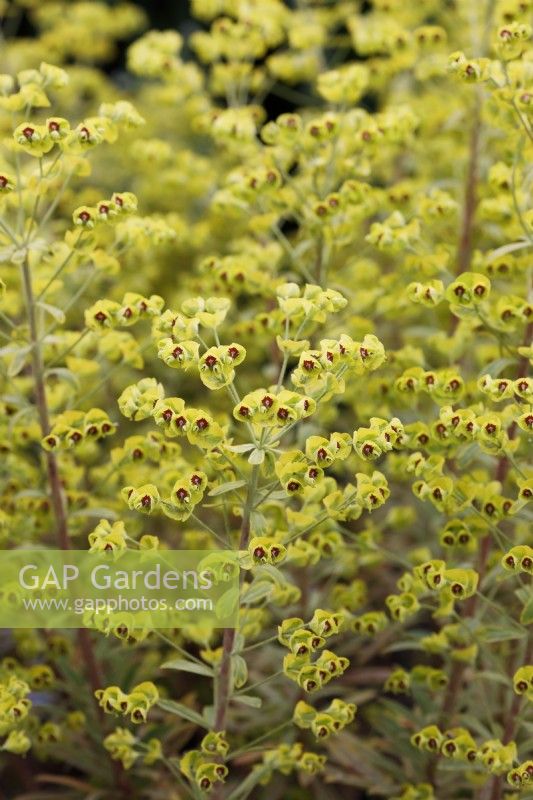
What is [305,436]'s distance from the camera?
2490 millimetres

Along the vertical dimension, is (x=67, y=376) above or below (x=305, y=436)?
above

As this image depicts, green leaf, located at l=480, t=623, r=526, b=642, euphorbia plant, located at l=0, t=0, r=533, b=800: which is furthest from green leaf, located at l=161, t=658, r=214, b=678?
green leaf, located at l=480, t=623, r=526, b=642

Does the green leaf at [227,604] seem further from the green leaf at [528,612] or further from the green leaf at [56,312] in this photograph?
the green leaf at [56,312]

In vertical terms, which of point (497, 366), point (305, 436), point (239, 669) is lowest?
point (239, 669)

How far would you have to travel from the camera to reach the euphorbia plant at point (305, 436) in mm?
1894

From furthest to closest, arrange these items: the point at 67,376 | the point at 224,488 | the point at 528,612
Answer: the point at 67,376
the point at 528,612
the point at 224,488

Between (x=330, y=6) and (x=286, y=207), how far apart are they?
9.56 ft

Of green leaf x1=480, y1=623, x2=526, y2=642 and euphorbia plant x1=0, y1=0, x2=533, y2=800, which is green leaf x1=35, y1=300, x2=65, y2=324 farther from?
green leaf x1=480, y1=623, x2=526, y2=642

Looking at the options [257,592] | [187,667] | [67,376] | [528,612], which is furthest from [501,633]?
[67,376]

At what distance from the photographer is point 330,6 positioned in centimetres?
504

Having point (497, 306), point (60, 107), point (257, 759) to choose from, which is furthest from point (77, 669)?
point (60, 107)

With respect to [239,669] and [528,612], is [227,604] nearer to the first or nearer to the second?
[239,669]

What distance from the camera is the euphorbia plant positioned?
1.89 metres

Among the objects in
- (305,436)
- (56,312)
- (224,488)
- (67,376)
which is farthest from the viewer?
(305,436)
